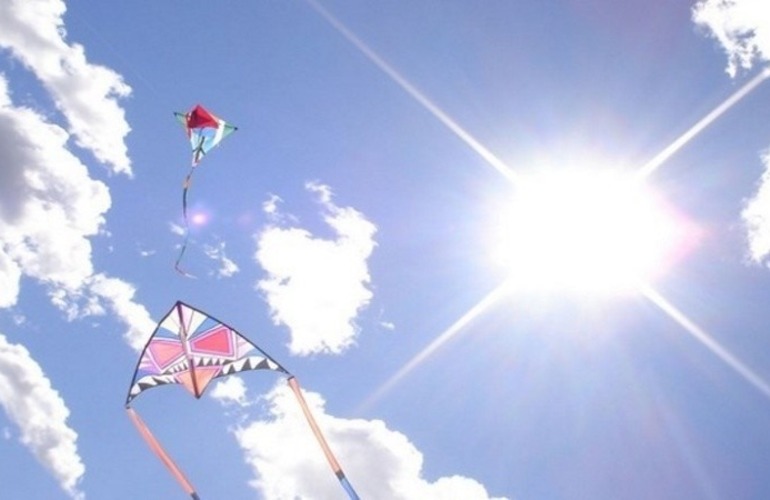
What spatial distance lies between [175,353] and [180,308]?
1.53 m

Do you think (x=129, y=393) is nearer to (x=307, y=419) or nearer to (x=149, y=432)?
(x=149, y=432)

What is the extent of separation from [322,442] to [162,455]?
3.76 metres

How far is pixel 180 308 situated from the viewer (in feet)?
54.4

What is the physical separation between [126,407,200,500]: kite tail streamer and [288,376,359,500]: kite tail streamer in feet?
9.18

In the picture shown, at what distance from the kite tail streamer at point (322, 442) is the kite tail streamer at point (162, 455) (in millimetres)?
2797

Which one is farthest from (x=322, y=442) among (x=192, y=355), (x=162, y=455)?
(x=192, y=355)

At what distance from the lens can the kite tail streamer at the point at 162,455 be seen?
1239cm

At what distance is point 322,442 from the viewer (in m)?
12.0

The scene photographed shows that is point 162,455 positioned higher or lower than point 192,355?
lower

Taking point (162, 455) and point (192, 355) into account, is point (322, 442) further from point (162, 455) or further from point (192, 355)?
point (192, 355)

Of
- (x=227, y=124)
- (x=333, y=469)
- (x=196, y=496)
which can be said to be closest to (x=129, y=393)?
(x=196, y=496)

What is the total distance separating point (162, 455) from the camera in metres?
13.0

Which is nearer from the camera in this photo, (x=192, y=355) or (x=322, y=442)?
(x=322, y=442)

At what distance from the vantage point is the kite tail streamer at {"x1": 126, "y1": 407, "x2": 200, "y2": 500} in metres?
12.4
